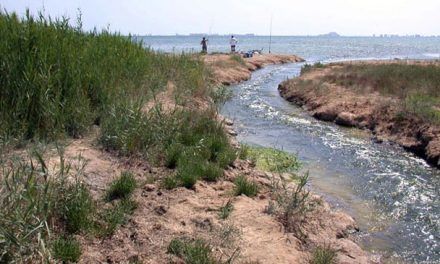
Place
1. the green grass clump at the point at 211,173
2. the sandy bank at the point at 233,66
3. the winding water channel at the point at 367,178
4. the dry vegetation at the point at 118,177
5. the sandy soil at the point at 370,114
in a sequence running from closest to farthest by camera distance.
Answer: the dry vegetation at the point at 118,177 < the winding water channel at the point at 367,178 < the green grass clump at the point at 211,173 < the sandy soil at the point at 370,114 < the sandy bank at the point at 233,66

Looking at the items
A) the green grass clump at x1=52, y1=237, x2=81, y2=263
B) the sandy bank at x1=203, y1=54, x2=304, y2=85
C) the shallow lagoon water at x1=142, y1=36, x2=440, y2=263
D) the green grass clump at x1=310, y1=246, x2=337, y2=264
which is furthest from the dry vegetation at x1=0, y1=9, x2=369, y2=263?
the sandy bank at x1=203, y1=54, x2=304, y2=85

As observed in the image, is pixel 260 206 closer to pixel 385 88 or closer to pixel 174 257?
pixel 174 257

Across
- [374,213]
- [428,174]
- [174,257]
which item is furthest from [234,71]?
[174,257]

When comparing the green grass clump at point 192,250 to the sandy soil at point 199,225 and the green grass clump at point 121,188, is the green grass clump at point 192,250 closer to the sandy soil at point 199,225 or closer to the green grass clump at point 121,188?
the sandy soil at point 199,225

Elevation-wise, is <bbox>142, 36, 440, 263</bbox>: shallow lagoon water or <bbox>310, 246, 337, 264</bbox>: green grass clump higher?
<bbox>310, 246, 337, 264</bbox>: green grass clump

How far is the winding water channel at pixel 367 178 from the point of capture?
22.6ft

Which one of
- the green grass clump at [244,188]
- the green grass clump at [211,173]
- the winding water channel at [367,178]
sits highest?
the green grass clump at [211,173]

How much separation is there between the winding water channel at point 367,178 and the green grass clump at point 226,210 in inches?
83.7

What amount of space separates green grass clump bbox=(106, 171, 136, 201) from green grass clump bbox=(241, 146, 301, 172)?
3531 mm

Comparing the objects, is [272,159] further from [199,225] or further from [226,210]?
[199,225]

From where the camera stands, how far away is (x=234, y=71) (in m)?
29.5

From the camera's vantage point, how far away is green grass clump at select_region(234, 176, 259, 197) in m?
6.98

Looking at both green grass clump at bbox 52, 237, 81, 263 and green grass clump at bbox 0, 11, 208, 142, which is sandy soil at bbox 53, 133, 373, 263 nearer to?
green grass clump at bbox 52, 237, 81, 263

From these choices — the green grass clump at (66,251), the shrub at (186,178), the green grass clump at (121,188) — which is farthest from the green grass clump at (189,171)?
the green grass clump at (66,251)
